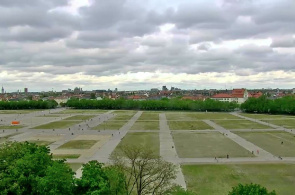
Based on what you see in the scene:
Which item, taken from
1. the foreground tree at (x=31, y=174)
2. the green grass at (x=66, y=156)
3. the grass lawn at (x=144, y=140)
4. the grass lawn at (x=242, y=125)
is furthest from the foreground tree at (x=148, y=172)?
the grass lawn at (x=242, y=125)

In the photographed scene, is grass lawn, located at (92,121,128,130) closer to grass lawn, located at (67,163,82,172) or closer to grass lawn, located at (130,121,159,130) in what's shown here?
grass lawn, located at (130,121,159,130)

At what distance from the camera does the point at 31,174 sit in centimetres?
2247

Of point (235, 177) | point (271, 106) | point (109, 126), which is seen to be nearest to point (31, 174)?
point (235, 177)

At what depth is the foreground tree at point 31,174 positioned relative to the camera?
2080 centimetres

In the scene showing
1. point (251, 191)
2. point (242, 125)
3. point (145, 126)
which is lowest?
point (145, 126)

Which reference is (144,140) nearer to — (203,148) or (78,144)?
(78,144)

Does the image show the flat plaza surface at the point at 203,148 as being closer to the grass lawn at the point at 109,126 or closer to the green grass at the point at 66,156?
the green grass at the point at 66,156

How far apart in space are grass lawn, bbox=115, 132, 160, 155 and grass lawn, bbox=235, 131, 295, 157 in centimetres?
1949

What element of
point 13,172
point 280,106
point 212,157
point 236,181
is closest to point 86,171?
point 13,172

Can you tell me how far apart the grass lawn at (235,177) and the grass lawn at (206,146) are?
714 cm

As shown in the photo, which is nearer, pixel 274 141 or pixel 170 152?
pixel 170 152

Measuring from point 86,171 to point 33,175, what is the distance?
4.01m

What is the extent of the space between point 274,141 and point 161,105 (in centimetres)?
10464

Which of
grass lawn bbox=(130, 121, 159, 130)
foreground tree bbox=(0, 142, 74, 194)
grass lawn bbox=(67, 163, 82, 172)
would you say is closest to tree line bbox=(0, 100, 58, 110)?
grass lawn bbox=(130, 121, 159, 130)
